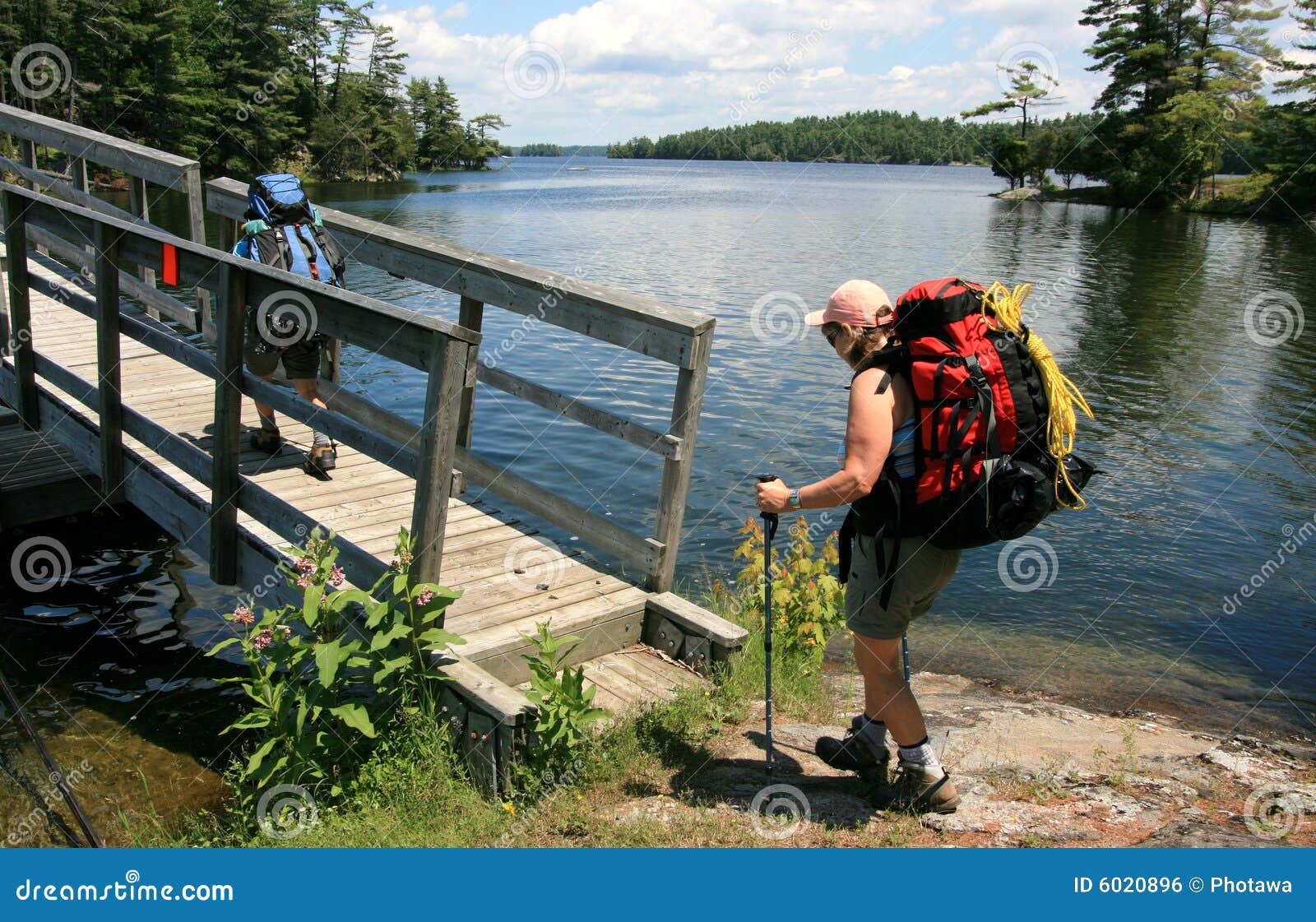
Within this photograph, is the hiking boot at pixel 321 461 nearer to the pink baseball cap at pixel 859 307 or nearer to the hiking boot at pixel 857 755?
the hiking boot at pixel 857 755

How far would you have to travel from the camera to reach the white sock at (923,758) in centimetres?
402

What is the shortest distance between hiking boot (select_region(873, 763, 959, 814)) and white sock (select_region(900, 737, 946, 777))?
1 cm

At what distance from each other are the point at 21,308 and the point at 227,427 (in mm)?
2695

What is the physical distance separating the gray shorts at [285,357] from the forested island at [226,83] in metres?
33.1

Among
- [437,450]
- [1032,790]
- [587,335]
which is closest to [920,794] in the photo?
[1032,790]

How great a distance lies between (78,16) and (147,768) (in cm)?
5395

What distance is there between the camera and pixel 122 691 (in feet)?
21.4

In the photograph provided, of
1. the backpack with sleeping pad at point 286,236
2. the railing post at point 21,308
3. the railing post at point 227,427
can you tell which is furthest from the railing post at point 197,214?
the railing post at point 227,427

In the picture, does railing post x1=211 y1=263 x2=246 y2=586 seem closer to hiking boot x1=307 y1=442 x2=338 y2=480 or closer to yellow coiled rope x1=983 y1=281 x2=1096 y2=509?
hiking boot x1=307 y1=442 x2=338 y2=480

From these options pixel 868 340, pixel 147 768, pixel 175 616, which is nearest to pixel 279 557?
pixel 147 768

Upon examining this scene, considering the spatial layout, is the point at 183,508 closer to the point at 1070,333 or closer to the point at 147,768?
the point at 147,768

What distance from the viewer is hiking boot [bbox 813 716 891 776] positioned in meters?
4.36

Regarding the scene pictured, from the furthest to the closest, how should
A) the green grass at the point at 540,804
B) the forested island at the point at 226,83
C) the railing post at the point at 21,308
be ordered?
the forested island at the point at 226,83 → the railing post at the point at 21,308 → the green grass at the point at 540,804

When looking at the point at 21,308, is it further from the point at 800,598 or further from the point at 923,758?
the point at 923,758
